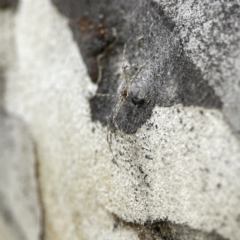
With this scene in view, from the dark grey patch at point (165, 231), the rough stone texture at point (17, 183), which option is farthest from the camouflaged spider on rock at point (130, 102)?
the rough stone texture at point (17, 183)

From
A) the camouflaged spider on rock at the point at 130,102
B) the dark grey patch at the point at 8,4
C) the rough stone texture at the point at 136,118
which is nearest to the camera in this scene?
the rough stone texture at the point at 136,118

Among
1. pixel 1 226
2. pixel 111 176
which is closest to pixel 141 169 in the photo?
pixel 111 176

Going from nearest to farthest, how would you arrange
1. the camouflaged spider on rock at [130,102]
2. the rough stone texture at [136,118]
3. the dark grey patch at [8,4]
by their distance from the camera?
the rough stone texture at [136,118]
the camouflaged spider on rock at [130,102]
the dark grey patch at [8,4]

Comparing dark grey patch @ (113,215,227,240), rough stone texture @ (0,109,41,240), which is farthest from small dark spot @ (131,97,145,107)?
rough stone texture @ (0,109,41,240)

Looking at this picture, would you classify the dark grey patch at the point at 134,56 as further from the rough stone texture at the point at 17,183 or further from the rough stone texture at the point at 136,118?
the rough stone texture at the point at 17,183

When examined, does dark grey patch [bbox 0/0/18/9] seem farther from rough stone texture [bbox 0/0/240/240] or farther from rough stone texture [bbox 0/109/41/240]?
rough stone texture [bbox 0/109/41/240]

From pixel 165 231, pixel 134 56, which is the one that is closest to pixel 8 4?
pixel 134 56

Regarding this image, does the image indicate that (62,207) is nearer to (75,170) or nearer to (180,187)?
(75,170)
